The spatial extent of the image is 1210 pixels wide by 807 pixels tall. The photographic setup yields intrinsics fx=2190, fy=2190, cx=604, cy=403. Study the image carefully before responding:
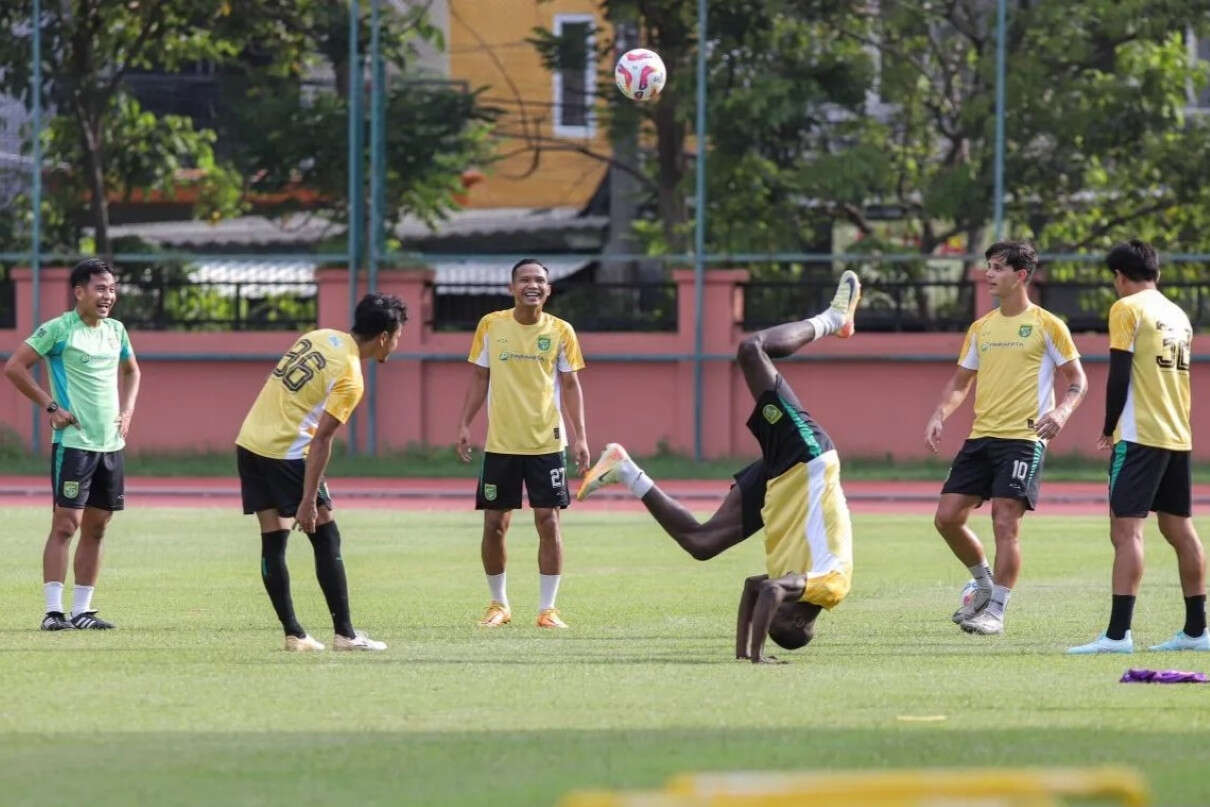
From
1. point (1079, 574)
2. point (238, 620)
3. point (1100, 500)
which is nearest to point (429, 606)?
point (238, 620)

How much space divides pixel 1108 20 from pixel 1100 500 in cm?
875

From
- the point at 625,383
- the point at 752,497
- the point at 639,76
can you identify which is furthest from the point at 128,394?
the point at 625,383

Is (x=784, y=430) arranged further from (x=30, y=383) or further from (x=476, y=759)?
(x=30, y=383)

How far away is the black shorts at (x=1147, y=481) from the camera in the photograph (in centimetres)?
1077

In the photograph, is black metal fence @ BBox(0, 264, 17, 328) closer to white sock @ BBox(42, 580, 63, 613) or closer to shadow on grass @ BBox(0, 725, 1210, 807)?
white sock @ BBox(42, 580, 63, 613)

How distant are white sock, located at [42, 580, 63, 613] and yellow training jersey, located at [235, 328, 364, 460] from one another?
1.82 metres

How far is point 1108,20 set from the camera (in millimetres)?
30547

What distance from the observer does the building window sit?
101 feet

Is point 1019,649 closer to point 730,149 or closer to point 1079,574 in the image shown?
point 1079,574

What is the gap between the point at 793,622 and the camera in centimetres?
1029

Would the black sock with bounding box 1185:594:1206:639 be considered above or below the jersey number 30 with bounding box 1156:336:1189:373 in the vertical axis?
below

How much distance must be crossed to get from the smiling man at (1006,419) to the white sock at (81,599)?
4.70 meters

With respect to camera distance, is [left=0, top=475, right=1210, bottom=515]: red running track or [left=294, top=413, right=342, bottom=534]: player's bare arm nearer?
[left=294, top=413, right=342, bottom=534]: player's bare arm

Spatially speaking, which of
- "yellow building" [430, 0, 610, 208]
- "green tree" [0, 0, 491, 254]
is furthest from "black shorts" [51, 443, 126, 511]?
"green tree" [0, 0, 491, 254]
